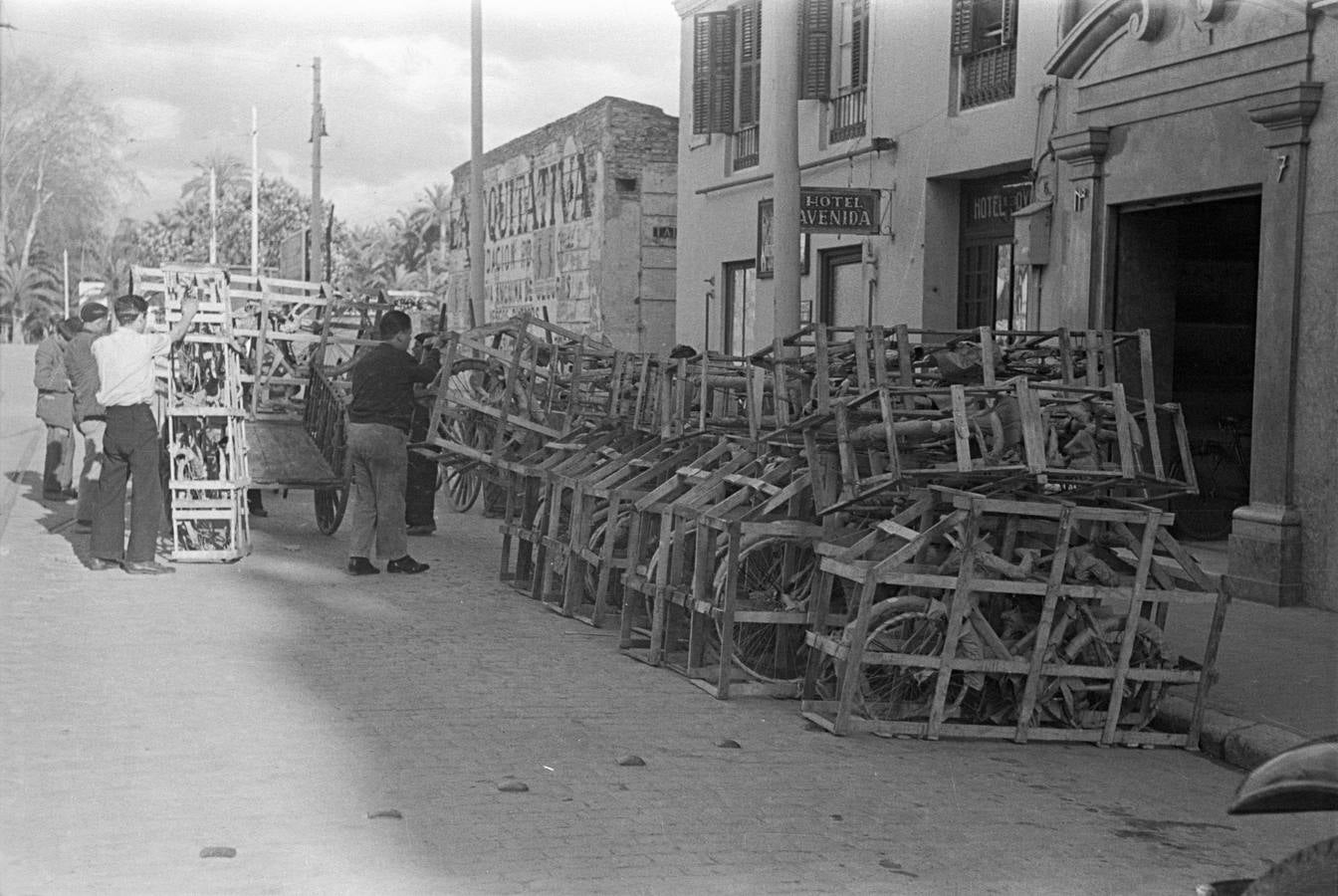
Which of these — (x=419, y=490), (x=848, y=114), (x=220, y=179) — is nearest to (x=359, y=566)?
(x=419, y=490)

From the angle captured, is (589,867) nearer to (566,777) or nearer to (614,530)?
(566,777)

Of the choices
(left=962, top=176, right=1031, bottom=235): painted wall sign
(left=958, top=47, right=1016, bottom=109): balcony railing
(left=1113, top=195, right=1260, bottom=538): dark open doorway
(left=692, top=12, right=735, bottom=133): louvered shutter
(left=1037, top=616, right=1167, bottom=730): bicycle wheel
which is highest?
(left=692, top=12, right=735, bottom=133): louvered shutter

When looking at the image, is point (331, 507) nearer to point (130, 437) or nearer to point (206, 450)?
point (206, 450)

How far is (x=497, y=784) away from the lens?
6.34 metres

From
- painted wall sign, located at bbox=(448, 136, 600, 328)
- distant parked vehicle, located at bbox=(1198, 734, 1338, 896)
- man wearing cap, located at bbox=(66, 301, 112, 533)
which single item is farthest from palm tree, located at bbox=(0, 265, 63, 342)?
distant parked vehicle, located at bbox=(1198, 734, 1338, 896)

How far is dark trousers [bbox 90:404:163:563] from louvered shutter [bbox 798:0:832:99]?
10.6m

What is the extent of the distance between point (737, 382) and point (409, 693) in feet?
12.0

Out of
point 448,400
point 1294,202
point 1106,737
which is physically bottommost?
point 1106,737

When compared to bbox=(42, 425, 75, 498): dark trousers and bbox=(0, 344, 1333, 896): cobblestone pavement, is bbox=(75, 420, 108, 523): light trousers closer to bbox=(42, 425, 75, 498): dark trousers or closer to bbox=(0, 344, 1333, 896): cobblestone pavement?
bbox=(42, 425, 75, 498): dark trousers

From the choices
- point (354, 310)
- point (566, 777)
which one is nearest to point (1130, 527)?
point (566, 777)

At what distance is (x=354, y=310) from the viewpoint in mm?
18047

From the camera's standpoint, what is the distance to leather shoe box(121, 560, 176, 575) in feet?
39.1

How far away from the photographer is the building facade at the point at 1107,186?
1148cm

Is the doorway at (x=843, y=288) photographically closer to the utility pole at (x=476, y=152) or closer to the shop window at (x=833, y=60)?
the shop window at (x=833, y=60)
